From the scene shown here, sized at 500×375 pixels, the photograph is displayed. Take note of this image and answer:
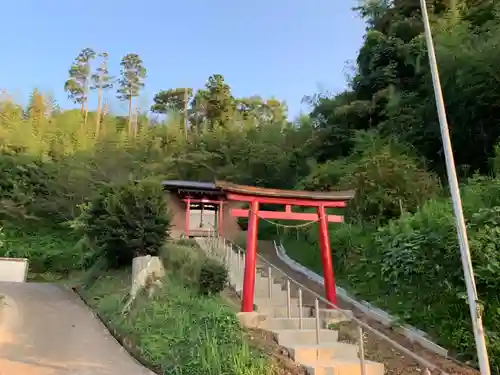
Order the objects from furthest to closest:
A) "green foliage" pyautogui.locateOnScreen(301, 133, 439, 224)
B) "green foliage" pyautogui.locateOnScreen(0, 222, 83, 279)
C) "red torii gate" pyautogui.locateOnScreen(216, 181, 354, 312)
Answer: "green foliage" pyautogui.locateOnScreen(0, 222, 83, 279) < "green foliage" pyautogui.locateOnScreen(301, 133, 439, 224) < "red torii gate" pyautogui.locateOnScreen(216, 181, 354, 312)

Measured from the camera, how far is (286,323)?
749cm

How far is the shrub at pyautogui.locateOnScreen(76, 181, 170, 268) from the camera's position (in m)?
11.0

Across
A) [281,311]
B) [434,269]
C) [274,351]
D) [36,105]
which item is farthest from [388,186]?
[36,105]

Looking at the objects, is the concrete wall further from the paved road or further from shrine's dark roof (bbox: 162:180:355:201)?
shrine's dark roof (bbox: 162:180:355:201)

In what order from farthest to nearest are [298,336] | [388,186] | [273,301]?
[388,186] < [273,301] < [298,336]

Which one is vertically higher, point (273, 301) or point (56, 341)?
point (273, 301)

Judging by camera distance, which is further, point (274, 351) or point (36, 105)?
point (36, 105)

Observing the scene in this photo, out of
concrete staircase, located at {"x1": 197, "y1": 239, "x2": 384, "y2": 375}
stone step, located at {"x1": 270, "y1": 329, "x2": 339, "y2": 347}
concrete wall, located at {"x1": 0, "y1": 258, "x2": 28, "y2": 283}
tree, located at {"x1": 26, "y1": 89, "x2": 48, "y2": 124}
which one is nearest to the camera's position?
concrete staircase, located at {"x1": 197, "y1": 239, "x2": 384, "y2": 375}

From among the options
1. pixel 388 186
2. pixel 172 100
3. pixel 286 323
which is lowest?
pixel 286 323

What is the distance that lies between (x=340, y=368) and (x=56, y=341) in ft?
16.2

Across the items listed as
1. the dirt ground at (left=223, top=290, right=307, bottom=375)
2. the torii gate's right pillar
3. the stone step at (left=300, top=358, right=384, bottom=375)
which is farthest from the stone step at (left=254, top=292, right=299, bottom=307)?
the stone step at (left=300, top=358, right=384, bottom=375)

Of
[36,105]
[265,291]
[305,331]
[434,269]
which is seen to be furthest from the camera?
[36,105]

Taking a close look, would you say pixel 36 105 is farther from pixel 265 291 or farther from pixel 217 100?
pixel 265 291

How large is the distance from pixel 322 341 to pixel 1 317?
21.3ft
